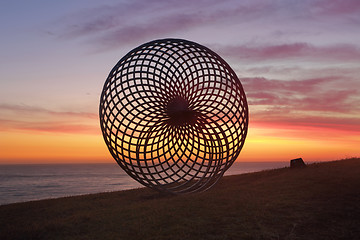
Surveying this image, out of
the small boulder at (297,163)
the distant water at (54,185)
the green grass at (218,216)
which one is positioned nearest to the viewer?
the green grass at (218,216)

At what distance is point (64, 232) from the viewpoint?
7133 mm

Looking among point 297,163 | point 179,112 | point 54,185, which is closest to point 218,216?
point 179,112

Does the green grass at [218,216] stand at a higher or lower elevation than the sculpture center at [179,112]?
lower

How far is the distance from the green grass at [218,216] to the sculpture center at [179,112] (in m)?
2.50

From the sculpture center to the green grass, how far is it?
2.50 metres

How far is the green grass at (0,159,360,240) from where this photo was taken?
20.6 feet

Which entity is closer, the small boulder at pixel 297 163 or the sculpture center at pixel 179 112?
the sculpture center at pixel 179 112

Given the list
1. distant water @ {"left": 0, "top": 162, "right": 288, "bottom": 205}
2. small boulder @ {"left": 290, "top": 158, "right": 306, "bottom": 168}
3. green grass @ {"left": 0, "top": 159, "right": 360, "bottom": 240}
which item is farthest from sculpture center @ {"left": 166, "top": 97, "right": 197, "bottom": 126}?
distant water @ {"left": 0, "top": 162, "right": 288, "bottom": 205}

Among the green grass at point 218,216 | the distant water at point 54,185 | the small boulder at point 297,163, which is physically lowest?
the distant water at point 54,185

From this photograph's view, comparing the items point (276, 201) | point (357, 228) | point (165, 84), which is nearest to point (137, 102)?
point (165, 84)

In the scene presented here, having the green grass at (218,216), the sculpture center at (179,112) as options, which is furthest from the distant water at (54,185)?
the sculpture center at (179,112)

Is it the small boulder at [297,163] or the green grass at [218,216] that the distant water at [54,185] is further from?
the small boulder at [297,163]

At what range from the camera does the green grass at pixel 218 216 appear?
20.6 ft

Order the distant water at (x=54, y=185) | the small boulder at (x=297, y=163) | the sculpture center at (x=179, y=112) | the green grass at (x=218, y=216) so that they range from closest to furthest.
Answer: the green grass at (x=218, y=216), the sculpture center at (x=179, y=112), the small boulder at (x=297, y=163), the distant water at (x=54, y=185)
